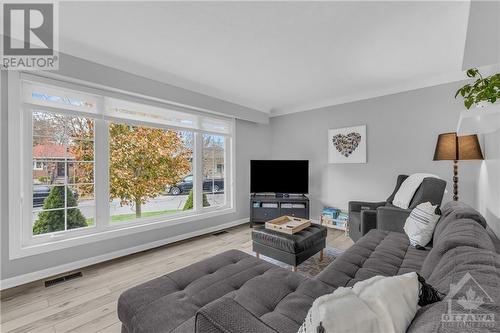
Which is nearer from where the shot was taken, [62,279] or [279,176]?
[62,279]

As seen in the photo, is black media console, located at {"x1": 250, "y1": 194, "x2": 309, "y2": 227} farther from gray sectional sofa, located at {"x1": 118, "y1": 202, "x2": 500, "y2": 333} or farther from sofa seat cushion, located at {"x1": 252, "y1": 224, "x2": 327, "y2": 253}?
gray sectional sofa, located at {"x1": 118, "y1": 202, "x2": 500, "y2": 333}

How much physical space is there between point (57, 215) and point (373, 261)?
3276 millimetres

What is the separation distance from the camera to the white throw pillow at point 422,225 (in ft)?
6.33

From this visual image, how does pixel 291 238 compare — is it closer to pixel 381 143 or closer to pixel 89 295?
pixel 89 295

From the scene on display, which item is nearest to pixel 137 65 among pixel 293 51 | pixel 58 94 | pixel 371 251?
pixel 58 94

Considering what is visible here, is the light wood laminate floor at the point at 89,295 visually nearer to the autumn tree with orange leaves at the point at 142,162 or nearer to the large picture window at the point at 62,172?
the large picture window at the point at 62,172

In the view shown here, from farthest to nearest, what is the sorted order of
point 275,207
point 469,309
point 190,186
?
point 275,207, point 190,186, point 469,309

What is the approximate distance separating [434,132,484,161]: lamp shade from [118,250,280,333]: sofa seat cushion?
2441 millimetres

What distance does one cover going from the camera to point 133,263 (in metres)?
2.77

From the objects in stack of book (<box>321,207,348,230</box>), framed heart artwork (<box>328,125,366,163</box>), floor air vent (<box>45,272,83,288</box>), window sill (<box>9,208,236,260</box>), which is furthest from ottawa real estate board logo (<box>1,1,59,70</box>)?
stack of book (<box>321,207,348,230</box>)

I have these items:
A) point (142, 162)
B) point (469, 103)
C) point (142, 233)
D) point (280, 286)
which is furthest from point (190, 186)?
point (469, 103)

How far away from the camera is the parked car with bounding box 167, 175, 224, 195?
3686 millimetres

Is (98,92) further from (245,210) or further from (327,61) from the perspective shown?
(245,210)

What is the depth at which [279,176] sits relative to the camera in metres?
4.39
